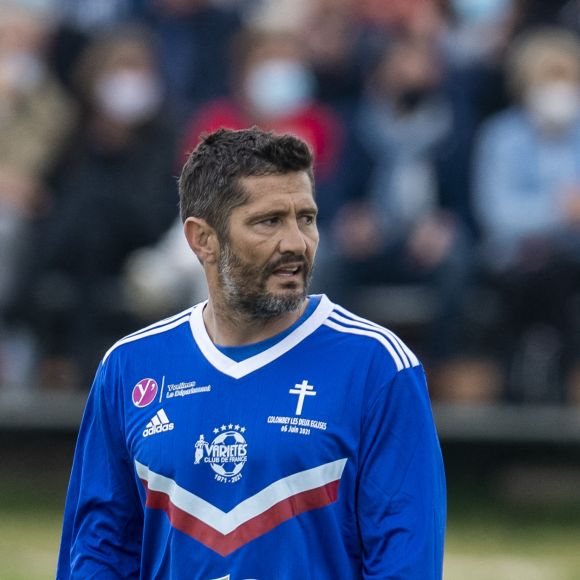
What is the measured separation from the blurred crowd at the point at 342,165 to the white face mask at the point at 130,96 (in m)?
0.01

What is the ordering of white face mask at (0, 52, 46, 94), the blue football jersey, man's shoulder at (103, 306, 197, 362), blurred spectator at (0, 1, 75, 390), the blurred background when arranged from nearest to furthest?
the blue football jersey < man's shoulder at (103, 306, 197, 362) < the blurred background < blurred spectator at (0, 1, 75, 390) < white face mask at (0, 52, 46, 94)

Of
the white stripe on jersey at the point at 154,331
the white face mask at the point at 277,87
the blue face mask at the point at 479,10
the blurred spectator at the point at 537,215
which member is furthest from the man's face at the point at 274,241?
the blue face mask at the point at 479,10

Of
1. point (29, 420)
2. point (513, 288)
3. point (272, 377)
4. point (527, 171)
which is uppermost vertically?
point (527, 171)

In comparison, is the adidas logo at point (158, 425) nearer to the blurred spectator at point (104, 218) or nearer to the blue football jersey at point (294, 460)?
the blue football jersey at point (294, 460)

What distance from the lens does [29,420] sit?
9547 millimetres

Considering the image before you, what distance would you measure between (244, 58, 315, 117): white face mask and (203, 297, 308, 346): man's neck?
5935 millimetres

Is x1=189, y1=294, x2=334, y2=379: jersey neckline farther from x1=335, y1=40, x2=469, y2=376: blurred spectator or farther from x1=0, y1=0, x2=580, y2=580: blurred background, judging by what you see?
x1=335, y1=40, x2=469, y2=376: blurred spectator

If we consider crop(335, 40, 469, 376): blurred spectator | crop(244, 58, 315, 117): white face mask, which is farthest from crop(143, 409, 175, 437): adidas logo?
crop(244, 58, 315, 117): white face mask

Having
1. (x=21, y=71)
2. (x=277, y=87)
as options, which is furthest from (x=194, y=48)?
(x=21, y=71)

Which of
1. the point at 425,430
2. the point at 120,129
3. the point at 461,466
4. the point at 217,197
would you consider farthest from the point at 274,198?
the point at 461,466

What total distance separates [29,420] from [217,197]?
21.1 ft

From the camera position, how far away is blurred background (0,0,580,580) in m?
8.92

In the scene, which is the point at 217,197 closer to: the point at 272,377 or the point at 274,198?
the point at 274,198

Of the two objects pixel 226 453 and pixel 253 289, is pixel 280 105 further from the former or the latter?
pixel 226 453
